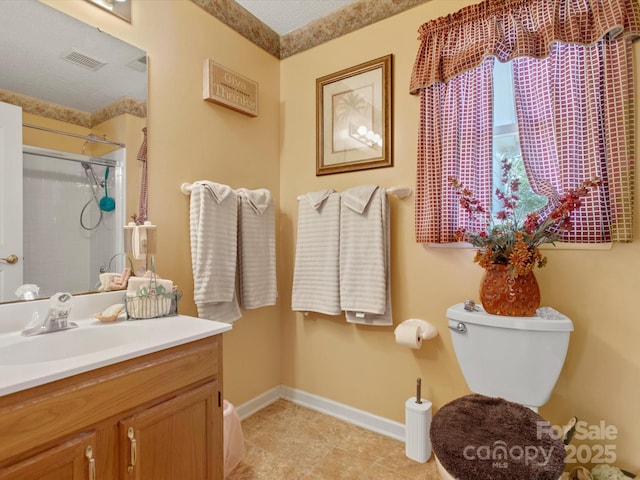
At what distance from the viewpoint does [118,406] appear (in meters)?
0.94

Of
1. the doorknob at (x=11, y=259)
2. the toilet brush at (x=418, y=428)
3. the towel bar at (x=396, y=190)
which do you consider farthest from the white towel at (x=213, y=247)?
the toilet brush at (x=418, y=428)

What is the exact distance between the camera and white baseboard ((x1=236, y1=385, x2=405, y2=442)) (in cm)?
189

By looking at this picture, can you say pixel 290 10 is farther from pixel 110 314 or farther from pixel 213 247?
pixel 110 314

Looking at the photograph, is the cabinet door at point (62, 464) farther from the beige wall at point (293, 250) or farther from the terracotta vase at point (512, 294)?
the terracotta vase at point (512, 294)

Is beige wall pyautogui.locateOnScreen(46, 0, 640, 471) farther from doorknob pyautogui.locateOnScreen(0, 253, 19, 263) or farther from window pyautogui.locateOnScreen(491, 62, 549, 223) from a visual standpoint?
doorknob pyautogui.locateOnScreen(0, 253, 19, 263)

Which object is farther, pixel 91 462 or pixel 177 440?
pixel 177 440

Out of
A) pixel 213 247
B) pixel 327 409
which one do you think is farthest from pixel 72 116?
pixel 327 409

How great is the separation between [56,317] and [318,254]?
1.26 metres

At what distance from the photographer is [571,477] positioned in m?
1.36

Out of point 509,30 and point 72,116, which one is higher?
point 509,30

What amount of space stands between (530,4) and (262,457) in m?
2.50

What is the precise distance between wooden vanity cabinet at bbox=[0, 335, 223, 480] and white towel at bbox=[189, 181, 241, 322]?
Answer: 1.67 feet

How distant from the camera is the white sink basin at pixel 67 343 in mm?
1050

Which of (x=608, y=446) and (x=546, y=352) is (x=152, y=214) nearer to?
(x=546, y=352)
